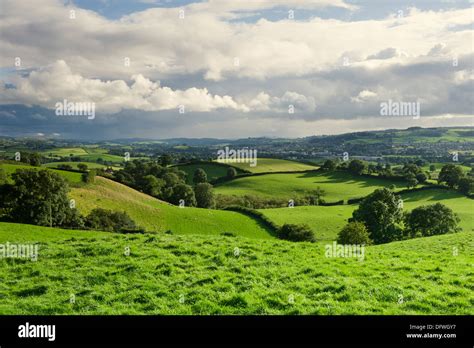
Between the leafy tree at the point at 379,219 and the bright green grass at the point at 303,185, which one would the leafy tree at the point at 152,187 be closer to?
the bright green grass at the point at 303,185

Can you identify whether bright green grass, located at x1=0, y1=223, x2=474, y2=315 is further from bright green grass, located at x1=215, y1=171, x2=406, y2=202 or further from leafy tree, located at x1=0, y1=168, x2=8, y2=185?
bright green grass, located at x1=215, y1=171, x2=406, y2=202

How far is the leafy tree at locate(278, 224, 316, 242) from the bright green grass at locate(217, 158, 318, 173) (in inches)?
2705

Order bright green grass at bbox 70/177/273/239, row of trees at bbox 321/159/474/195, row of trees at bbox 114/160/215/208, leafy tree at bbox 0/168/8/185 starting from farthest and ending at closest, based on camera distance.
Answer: row of trees at bbox 321/159/474/195, row of trees at bbox 114/160/215/208, bright green grass at bbox 70/177/273/239, leafy tree at bbox 0/168/8/185

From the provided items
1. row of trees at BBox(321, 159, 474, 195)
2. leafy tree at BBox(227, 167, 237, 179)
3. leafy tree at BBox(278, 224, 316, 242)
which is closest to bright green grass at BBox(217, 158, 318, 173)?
leafy tree at BBox(227, 167, 237, 179)

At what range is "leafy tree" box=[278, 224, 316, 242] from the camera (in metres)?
53.2

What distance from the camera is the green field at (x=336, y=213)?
63869mm

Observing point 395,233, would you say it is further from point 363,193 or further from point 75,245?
point 75,245

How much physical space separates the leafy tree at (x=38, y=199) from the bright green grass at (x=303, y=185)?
51.5 meters

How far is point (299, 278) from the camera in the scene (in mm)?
15312

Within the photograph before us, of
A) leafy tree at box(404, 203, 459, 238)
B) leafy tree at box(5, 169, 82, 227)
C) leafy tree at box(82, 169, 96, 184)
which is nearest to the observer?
leafy tree at box(5, 169, 82, 227)

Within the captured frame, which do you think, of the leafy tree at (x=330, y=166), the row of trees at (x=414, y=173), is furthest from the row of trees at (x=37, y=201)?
the leafy tree at (x=330, y=166)
